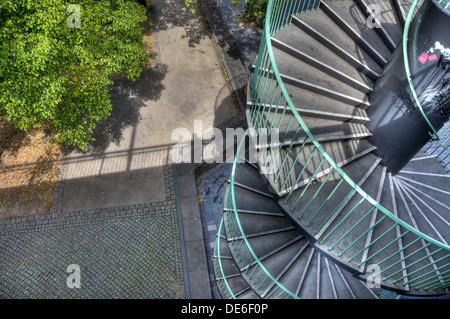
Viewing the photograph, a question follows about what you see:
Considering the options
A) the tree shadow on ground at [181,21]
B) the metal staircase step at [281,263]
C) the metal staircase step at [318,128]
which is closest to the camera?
the metal staircase step at [318,128]

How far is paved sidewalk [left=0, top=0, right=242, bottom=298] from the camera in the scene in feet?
30.0

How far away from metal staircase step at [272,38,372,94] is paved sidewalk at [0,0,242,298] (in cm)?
490

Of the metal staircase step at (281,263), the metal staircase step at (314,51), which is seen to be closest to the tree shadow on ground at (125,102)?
the metal staircase step at (281,263)

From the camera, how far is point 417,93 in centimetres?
582

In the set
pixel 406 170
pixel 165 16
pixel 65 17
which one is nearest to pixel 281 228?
pixel 406 170

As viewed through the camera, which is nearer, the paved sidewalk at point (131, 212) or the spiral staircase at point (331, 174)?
the spiral staircase at point (331, 174)

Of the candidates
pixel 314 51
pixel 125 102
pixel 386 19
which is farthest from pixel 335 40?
pixel 125 102

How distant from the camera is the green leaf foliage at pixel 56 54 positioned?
6969mm

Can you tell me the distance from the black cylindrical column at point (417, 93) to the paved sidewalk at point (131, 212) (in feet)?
18.8

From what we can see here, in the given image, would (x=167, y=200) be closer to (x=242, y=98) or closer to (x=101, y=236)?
(x=101, y=236)

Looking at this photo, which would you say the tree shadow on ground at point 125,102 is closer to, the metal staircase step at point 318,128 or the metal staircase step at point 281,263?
the metal staircase step at point 281,263

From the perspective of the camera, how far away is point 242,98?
12445 millimetres

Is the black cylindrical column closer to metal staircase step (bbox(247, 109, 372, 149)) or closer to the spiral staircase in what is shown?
the spiral staircase

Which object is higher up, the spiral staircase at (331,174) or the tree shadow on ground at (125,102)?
the spiral staircase at (331,174)
